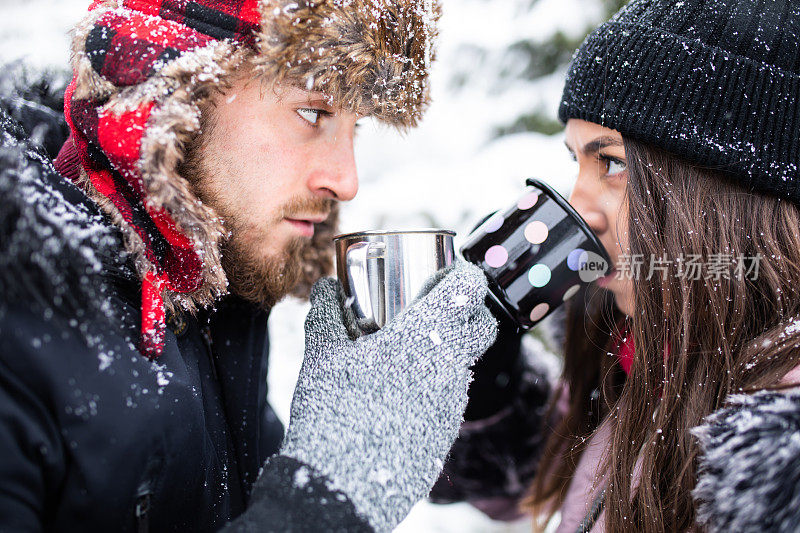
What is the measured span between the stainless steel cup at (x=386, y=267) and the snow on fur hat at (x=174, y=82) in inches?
11.1

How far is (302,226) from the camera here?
1.32m

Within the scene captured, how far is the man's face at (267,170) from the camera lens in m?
1.17

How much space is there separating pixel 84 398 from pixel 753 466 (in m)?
1.02

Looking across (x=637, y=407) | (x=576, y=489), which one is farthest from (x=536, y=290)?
(x=576, y=489)

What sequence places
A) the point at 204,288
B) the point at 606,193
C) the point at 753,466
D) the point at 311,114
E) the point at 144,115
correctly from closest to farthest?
the point at 753,466 → the point at 144,115 → the point at 204,288 → the point at 311,114 → the point at 606,193

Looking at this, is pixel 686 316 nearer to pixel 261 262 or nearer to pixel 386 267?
pixel 386 267

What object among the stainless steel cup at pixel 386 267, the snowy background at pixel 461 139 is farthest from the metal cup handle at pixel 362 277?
the snowy background at pixel 461 139

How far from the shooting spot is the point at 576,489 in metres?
1.47

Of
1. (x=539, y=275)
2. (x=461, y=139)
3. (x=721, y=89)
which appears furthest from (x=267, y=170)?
(x=461, y=139)

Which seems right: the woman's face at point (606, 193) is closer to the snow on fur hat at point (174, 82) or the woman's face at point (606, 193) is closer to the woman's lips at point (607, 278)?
the woman's lips at point (607, 278)

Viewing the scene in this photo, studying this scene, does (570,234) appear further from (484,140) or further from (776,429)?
(484,140)

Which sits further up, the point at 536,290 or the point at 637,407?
the point at 536,290

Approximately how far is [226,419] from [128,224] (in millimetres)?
570

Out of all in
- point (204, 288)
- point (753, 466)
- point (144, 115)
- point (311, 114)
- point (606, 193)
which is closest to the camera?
point (753, 466)
